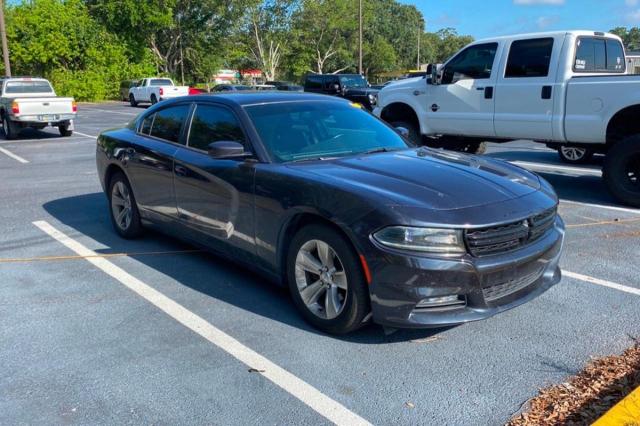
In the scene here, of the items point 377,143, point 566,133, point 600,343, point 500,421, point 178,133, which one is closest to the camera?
point 500,421

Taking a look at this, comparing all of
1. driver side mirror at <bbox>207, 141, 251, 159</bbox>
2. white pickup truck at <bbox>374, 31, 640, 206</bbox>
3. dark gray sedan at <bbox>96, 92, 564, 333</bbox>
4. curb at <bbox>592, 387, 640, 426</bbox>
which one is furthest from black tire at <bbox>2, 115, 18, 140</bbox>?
curb at <bbox>592, 387, 640, 426</bbox>

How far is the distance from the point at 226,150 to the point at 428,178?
151 cm

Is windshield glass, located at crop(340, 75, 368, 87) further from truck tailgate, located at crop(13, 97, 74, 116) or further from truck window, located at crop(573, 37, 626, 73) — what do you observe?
truck window, located at crop(573, 37, 626, 73)

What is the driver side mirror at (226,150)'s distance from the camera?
4363mm

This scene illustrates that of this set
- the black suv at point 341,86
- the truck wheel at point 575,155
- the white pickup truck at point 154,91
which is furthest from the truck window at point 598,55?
the white pickup truck at point 154,91

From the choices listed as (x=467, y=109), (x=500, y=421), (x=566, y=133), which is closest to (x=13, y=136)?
(x=467, y=109)

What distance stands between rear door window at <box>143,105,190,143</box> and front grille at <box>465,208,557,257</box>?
302 centimetres

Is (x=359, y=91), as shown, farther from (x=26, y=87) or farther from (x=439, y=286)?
(x=439, y=286)

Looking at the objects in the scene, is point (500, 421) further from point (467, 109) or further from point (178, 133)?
point (467, 109)

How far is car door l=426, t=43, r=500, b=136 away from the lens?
8859 mm

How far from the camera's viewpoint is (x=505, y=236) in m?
3.56

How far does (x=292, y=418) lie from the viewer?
118 inches

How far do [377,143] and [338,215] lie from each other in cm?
149

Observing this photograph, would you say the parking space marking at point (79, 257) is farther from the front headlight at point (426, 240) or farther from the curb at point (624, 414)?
the curb at point (624, 414)
